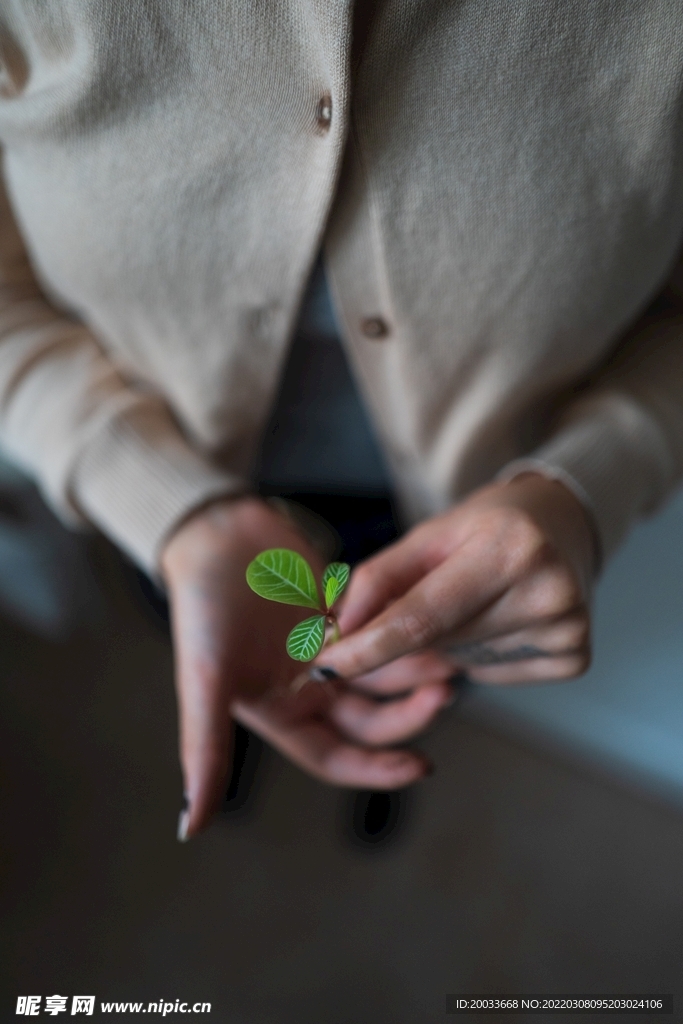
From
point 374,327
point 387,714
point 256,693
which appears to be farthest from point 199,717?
point 374,327

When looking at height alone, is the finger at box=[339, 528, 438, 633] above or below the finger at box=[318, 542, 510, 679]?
below

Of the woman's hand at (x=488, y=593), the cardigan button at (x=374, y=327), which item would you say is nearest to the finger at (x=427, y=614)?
the woman's hand at (x=488, y=593)

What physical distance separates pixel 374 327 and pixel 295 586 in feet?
0.89

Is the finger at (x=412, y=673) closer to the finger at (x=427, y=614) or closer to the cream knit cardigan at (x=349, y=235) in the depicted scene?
the finger at (x=427, y=614)

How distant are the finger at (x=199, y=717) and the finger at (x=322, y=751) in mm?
31

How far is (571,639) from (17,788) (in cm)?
48

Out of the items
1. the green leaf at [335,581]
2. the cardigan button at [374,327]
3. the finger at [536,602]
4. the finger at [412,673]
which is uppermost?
the cardigan button at [374,327]

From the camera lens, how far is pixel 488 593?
1.61ft

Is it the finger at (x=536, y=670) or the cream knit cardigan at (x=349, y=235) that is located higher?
the cream knit cardigan at (x=349, y=235)

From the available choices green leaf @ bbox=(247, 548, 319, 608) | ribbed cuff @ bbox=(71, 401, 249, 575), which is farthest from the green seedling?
ribbed cuff @ bbox=(71, 401, 249, 575)

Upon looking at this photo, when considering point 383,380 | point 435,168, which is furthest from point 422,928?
point 435,168

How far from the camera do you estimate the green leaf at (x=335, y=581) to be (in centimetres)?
47

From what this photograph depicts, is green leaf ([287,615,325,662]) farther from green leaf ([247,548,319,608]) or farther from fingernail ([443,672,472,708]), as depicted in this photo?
fingernail ([443,672,472,708])

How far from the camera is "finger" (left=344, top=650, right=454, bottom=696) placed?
0.58 metres
